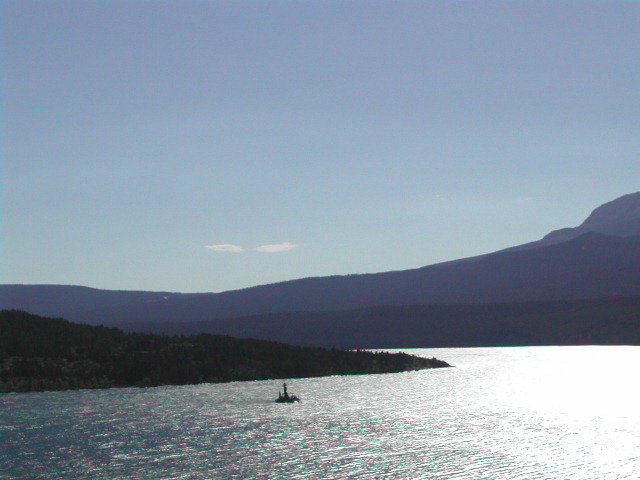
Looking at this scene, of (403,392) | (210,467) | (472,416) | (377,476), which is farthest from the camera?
(403,392)

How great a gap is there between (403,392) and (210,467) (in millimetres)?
113529

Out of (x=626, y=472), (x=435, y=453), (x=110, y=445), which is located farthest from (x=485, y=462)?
(x=110, y=445)

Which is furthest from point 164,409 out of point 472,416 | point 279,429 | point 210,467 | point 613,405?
point 613,405

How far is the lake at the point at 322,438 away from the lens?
3467 inches

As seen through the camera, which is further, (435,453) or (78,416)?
(78,416)

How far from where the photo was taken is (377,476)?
83500 mm

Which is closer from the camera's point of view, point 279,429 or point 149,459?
point 149,459

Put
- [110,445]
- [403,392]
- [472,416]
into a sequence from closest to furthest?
[110,445]
[472,416]
[403,392]

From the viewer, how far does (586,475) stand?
84500 millimetres

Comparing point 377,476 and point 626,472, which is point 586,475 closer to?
point 626,472

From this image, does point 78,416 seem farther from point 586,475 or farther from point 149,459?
point 586,475

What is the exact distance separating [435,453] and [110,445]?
1740 inches

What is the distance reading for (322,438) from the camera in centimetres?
11375

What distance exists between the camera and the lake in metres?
88.1
